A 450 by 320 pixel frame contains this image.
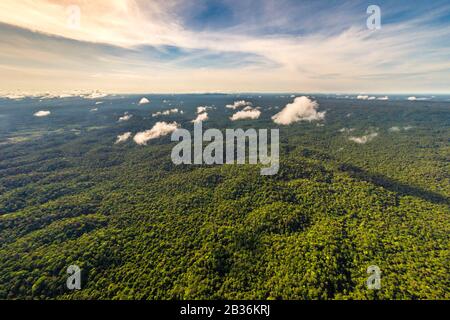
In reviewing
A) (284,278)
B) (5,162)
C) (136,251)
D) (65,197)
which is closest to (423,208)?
(284,278)

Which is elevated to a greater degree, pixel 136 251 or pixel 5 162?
pixel 5 162

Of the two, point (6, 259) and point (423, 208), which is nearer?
point (6, 259)
